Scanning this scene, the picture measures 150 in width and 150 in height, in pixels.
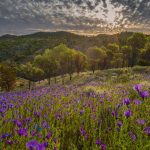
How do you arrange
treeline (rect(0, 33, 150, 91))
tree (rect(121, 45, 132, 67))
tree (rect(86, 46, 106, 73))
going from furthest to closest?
tree (rect(121, 45, 132, 67))
tree (rect(86, 46, 106, 73))
treeline (rect(0, 33, 150, 91))

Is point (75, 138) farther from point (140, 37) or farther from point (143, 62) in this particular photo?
point (140, 37)

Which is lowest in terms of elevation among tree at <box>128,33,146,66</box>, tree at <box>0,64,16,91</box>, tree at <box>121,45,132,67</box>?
tree at <box>121,45,132,67</box>

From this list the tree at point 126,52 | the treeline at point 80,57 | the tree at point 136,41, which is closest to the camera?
the treeline at point 80,57

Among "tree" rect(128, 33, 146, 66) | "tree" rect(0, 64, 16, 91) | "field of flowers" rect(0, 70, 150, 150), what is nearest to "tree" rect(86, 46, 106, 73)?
"tree" rect(128, 33, 146, 66)

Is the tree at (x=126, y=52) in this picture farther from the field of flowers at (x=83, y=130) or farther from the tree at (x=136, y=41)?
the field of flowers at (x=83, y=130)

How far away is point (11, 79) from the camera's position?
2602cm

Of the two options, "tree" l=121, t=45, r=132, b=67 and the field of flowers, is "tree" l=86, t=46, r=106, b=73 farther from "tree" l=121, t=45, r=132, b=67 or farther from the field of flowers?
the field of flowers

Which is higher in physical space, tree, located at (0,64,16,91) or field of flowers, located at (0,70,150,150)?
field of flowers, located at (0,70,150,150)

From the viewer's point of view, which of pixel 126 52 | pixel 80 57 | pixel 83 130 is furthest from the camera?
pixel 126 52

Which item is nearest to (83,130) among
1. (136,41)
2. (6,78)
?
(6,78)

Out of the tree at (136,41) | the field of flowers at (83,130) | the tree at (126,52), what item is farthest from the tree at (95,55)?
the field of flowers at (83,130)

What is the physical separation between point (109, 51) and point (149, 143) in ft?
289

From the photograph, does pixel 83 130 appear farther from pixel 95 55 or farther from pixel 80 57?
pixel 95 55

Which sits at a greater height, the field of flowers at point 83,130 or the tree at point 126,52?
the field of flowers at point 83,130
